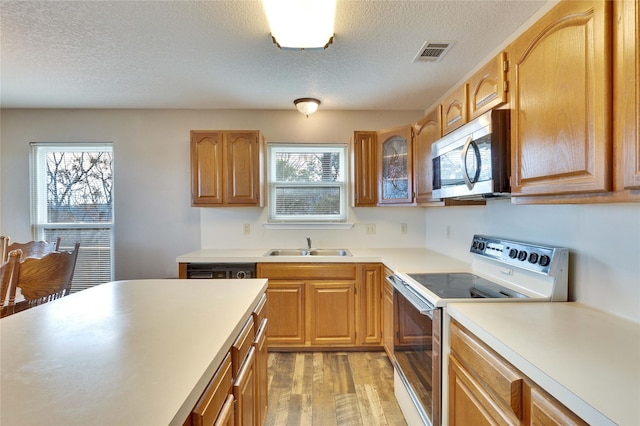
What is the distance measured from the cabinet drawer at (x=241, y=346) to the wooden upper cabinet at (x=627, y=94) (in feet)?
4.37

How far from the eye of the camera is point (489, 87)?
1515 millimetres

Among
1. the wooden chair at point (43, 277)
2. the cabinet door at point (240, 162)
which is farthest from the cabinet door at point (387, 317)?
the wooden chair at point (43, 277)

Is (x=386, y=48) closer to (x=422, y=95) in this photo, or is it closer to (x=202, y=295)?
(x=422, y=95)

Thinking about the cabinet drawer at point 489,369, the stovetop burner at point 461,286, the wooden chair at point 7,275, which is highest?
the wooden chair at point 7,275

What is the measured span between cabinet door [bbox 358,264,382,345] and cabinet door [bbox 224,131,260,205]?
135 cm

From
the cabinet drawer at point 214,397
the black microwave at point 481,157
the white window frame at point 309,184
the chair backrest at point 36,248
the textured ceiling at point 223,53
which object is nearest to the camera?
the cabinet drawer at point 214,397

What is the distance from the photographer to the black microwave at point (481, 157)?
139 centimetres

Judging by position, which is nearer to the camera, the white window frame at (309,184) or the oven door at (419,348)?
the oven door at (419,348)

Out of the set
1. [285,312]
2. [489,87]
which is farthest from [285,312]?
[489,87]

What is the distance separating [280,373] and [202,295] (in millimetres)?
1384

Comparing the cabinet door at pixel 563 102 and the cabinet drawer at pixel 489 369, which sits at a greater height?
the cabinet door at pixel 563 102

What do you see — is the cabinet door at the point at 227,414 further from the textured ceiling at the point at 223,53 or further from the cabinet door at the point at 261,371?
the textured ceiling at the point at 223,53

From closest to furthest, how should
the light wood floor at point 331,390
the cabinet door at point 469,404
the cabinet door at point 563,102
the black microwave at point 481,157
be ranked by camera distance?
the cabinet door at point 563,102
the cabinet door at point 469,404
the black microwave at point 481,157
the light wood floor at point 331,390

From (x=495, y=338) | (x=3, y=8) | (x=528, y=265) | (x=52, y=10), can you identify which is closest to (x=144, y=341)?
(x=495, y=338)
